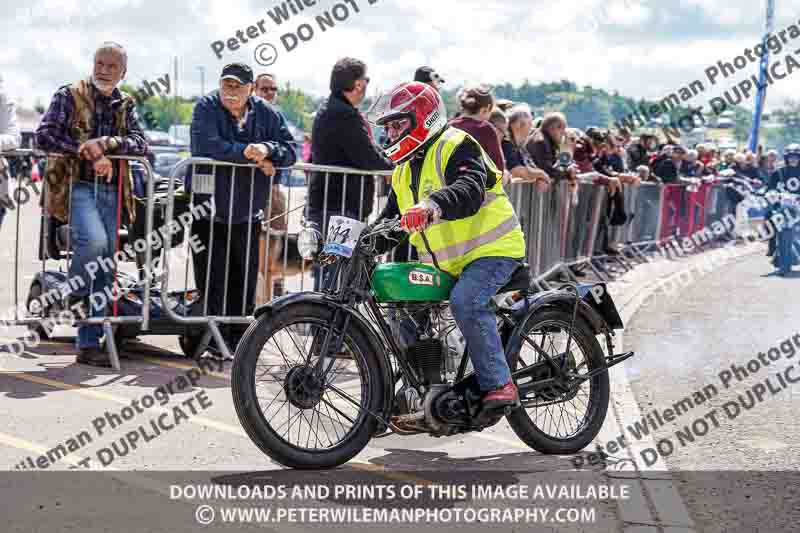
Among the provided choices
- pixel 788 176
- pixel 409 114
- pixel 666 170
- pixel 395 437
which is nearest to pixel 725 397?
pixel 395 437

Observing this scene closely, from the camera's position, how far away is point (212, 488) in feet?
18.4

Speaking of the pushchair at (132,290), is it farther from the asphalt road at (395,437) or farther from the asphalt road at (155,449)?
the asphalt road at (155,449)

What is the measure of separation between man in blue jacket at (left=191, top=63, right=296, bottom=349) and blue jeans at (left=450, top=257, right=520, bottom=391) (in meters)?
3.04

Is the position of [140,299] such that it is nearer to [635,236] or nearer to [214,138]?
[214,138]

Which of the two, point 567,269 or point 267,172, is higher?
point 267,172

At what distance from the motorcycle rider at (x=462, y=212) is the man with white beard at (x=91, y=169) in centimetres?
286

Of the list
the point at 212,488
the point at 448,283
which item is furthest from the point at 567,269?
the point at 212,488

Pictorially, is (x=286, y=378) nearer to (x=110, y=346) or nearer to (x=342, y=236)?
(x=342, y=236)

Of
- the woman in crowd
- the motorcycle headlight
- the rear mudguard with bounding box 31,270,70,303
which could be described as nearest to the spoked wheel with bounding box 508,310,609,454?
the motorcycle headlight

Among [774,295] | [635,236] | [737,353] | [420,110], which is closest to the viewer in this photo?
[420,110]

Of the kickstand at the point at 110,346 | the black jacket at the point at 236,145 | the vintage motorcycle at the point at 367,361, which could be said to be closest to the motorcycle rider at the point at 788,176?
the black jacket at the point at 236,145

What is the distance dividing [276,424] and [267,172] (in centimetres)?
333

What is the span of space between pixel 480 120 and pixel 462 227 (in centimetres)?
324

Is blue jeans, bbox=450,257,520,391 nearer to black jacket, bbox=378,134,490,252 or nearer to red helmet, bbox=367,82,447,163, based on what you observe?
black jacket, bbox=378,134,490,252
